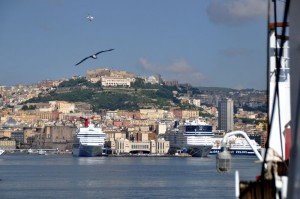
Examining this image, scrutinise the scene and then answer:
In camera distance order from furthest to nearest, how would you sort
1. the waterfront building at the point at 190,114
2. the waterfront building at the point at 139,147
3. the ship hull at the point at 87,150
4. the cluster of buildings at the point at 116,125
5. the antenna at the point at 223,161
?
the waterfront building at the point at 190,114 → the cluster of buildings at the point at 116,125 → the waterfront building at the point at 139,147 → the ship hull at the point at 87,150 → the antenna at the point at 223,161

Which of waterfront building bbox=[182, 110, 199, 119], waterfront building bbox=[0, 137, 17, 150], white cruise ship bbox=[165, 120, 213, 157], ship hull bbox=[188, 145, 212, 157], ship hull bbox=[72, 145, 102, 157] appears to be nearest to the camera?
white cruise ship bbox=[165, 120, 213, 157]

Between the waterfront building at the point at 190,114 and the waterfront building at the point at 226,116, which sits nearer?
the waterfront building at the point at 226,116

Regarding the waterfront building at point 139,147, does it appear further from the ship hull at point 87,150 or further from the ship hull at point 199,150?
the ship hull at point 199,150

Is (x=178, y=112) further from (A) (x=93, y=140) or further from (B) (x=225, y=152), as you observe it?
(B) (x=225, y=152)

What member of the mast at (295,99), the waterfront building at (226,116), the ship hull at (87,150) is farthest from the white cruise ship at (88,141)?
the mast at (295,99)

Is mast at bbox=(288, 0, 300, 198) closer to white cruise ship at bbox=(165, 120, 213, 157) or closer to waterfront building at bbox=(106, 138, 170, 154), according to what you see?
white cruise ship at bbox=(165, 120, 213, 157)

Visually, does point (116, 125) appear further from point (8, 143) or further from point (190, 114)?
point (190, 114)

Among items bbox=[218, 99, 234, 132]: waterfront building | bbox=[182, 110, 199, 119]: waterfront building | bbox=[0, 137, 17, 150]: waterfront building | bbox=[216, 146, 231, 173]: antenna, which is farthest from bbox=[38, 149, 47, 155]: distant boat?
bbox=[216, 146, 231, 173]: antenna
